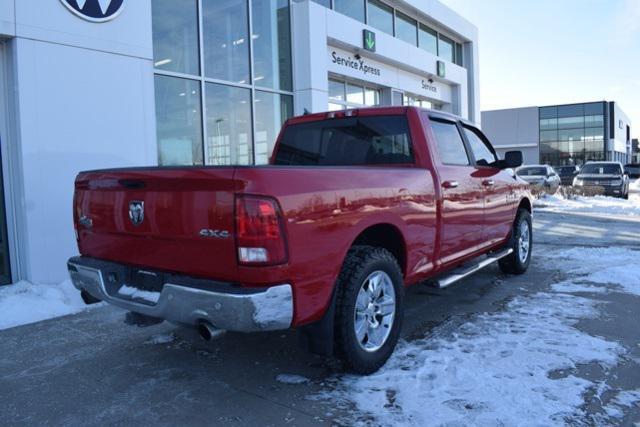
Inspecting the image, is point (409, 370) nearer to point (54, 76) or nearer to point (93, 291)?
point (93, 291)

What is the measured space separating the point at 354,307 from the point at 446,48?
18058 mm

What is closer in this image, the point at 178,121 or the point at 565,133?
the point at 178,121

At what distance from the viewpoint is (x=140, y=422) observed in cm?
320

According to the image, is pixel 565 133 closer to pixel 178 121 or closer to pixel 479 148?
pixel 178 121

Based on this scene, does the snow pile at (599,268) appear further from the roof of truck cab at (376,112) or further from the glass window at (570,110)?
the glass window at (570,110)

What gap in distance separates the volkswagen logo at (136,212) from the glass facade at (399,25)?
1082cm

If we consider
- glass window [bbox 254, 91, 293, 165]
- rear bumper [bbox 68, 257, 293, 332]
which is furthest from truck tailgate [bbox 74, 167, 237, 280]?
glass window [bbox 254, 91, 293, 165]

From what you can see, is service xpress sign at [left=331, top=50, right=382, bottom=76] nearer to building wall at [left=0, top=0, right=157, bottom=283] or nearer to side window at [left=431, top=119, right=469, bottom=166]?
building wall at [left=0, top=0, right=157, bottom=283]

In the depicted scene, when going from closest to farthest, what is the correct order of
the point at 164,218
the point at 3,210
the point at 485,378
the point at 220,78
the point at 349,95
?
the point at 164,218
the point at 485,378
the point at 3,210
the point at 220,78
the point at 349,95

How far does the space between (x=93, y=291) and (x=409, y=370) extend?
2.31 meters

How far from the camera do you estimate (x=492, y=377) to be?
3.66 meters

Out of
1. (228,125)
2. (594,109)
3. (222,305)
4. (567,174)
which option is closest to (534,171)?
(567,174)

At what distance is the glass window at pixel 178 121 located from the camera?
29.1 ft

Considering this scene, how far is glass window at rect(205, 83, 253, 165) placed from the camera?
986 centimetres
